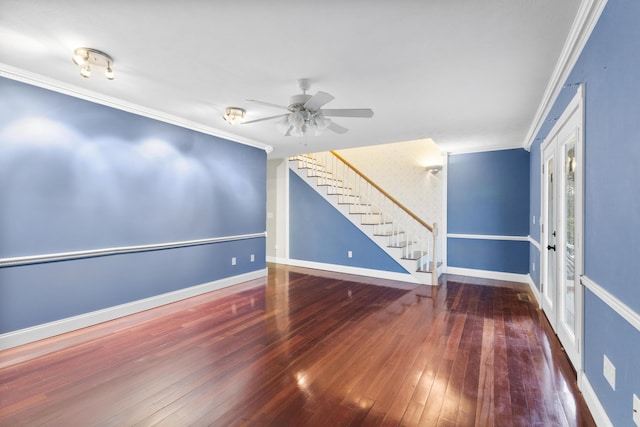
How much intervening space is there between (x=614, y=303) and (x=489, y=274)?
4338 millimetres

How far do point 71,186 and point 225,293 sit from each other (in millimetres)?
2377

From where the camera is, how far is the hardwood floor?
1.84 meters

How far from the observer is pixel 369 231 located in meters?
5.62

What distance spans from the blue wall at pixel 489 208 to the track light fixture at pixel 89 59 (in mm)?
5599

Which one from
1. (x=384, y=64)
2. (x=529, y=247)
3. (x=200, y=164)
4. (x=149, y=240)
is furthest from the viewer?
(x=529, y=247)

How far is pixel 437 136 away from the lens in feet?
15.4

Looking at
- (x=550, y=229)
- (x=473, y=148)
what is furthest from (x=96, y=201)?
(x=473, y=148)

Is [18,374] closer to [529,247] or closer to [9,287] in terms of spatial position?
[9,287]

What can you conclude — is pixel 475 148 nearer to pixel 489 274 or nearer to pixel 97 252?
pixel 489 274

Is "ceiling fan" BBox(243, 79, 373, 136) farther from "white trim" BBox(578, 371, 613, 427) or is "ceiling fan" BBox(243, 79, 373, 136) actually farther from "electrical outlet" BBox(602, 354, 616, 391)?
"white trim" BBox(578, 371, 613, 427)

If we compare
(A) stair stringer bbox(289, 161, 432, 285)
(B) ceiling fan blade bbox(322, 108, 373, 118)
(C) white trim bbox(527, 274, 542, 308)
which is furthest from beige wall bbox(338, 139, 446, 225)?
(B) ceiling fan blade bbox(322, 108, 373, 118)

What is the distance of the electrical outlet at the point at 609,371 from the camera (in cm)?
158

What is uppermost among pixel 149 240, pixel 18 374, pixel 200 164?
pixel 200 164

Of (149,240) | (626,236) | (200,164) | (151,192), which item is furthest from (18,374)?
(626,236)
